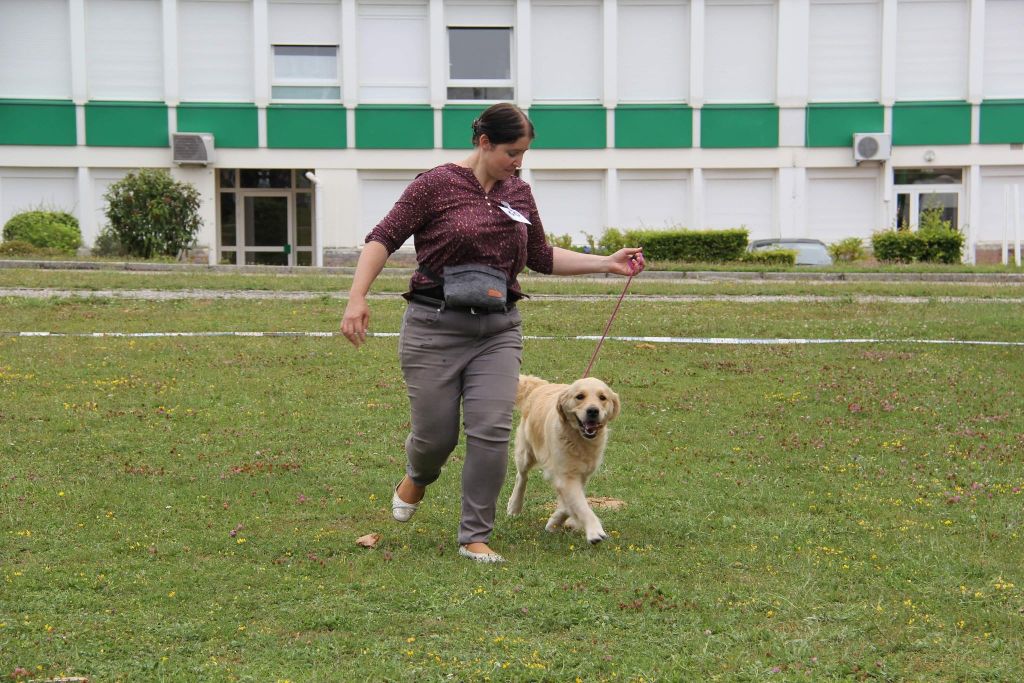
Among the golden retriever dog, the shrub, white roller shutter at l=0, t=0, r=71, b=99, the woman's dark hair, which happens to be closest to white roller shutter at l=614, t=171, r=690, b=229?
the shrub

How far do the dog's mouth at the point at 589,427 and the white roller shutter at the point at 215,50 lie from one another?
2928 cm

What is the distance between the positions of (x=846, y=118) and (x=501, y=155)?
98.5 feet

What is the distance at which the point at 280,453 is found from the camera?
27.5ft

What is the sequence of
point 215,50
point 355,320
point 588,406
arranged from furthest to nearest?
point 215,50
point 588,406
point 355,320

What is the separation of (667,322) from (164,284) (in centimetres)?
854

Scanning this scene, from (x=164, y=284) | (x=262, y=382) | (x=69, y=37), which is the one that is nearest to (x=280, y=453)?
(x=262, y=382)

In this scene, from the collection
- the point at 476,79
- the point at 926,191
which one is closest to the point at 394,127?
the point at 476,79

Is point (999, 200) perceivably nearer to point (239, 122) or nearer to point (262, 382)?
point (239, 122)

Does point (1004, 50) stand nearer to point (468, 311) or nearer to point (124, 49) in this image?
point (124, 49)

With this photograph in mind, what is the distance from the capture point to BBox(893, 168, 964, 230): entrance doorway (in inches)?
1348

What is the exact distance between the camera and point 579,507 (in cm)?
626

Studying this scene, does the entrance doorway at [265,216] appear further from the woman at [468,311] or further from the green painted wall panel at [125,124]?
the woman at [468,311]

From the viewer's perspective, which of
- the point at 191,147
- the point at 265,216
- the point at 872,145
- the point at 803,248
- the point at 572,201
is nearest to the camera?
the point at 803,248

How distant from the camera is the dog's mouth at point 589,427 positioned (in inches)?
241
